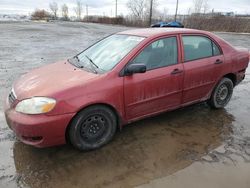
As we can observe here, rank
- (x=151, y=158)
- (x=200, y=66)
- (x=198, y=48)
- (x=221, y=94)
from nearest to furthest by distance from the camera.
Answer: (x=151, y=158) < (x=200, y=66) < (x=198, y=48) < (x=221, y=94)

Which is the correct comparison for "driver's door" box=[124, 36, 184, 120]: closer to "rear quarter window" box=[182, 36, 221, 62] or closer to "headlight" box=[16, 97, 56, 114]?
"rear quarter window" box=[182, 36, 221, 62]

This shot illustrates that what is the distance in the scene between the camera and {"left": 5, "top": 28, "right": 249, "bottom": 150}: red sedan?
10.9 feet

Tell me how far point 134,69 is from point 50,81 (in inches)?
46.3

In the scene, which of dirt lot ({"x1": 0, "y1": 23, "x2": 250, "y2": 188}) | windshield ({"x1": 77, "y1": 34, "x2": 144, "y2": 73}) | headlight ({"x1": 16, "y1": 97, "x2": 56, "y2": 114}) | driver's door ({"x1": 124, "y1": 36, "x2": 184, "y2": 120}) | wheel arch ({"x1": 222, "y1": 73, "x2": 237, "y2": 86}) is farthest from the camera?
wheel arch ({"x1": 222, "y1": 73, "x2": 237, "y2": 86})

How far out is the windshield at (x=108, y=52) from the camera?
3995 mm

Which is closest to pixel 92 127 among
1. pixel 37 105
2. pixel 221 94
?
pixel 37 105

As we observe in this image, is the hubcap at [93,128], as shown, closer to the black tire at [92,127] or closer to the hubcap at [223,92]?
the black tire at [92,127]

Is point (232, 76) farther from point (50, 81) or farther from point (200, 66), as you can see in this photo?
point (50, 81)

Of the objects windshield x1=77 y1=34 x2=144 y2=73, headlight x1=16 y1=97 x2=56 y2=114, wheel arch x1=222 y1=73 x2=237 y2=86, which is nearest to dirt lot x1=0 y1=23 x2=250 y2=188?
headlight x1=16 y1=97 x2=56 y2=114

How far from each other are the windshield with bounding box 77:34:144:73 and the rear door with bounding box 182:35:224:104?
3.11 feet

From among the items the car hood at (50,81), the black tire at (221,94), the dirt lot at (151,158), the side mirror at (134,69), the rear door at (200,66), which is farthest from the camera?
the black tire at (221,94)

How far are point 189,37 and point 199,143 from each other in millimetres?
1838

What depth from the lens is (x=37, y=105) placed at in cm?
328

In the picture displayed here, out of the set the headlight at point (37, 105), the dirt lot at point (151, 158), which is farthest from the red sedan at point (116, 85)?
the dirt lot at point (151, 158)
